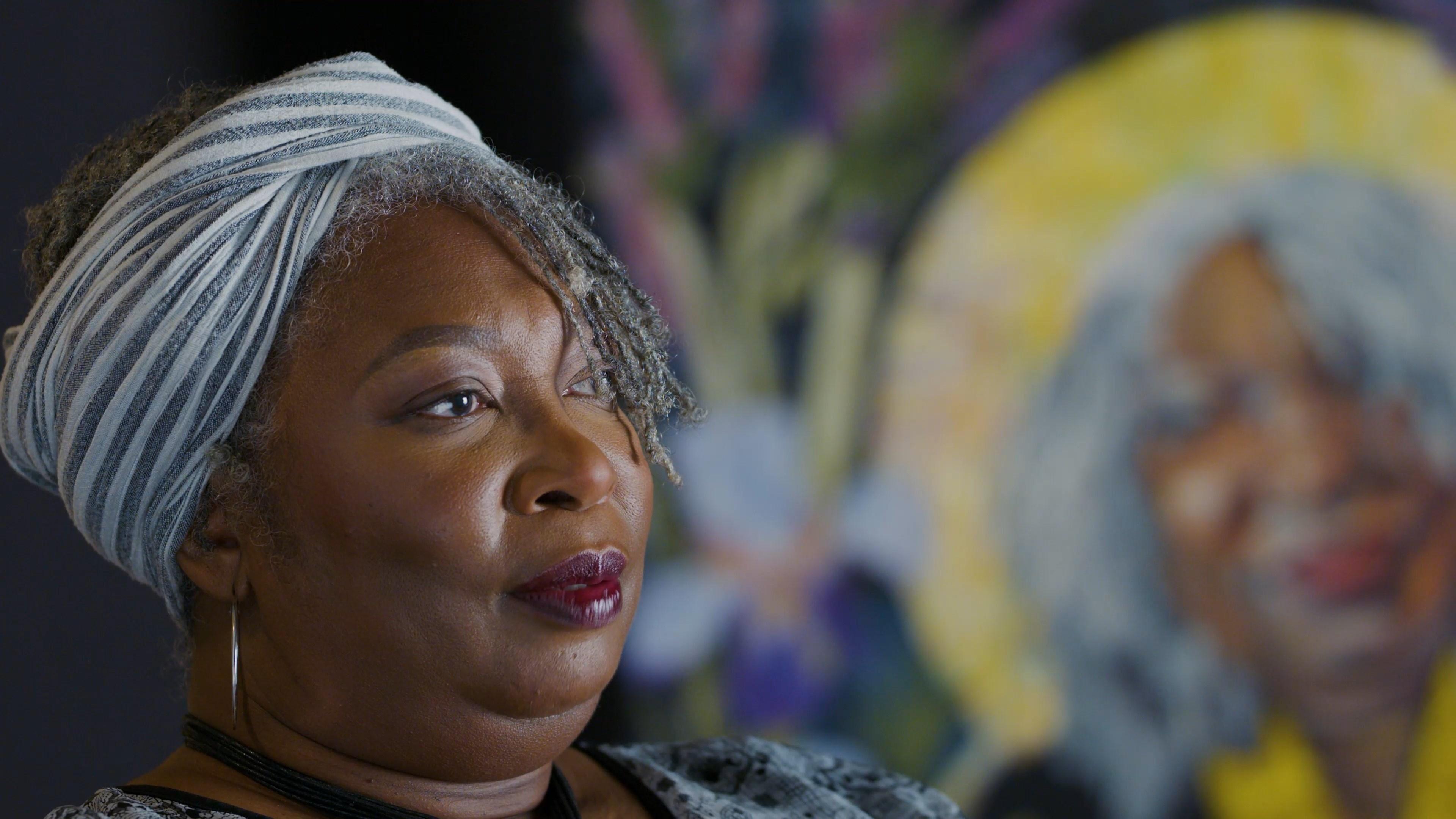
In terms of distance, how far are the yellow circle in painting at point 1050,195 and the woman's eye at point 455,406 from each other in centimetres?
114

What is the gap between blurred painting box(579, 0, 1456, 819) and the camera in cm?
205

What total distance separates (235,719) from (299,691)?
8 centimetres

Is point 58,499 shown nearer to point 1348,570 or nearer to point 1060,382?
point 1060,382

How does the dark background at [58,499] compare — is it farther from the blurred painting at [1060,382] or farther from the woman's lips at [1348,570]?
the woman's lips at [1348,570]

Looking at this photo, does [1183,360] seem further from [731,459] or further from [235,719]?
[235,719]

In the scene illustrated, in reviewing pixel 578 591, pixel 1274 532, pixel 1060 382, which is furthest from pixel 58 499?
pixel 1274 532

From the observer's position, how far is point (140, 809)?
964 mm

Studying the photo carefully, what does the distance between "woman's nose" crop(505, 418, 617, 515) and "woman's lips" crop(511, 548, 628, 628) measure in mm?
40

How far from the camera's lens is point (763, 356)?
208 cm

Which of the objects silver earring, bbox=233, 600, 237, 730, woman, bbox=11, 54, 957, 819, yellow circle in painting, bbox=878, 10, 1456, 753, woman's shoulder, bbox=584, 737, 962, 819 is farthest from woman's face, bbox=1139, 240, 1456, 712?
silver earring, bbox=233, 600, 237, 730

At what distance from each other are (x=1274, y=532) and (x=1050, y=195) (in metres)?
0.60

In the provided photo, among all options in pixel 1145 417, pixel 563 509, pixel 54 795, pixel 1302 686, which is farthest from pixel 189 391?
pixel 1302 686

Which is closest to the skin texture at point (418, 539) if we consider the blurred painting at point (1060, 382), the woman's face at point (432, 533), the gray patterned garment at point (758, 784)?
the woman's face at point (432, 533)

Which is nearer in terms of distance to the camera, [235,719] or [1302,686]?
[235,719]
